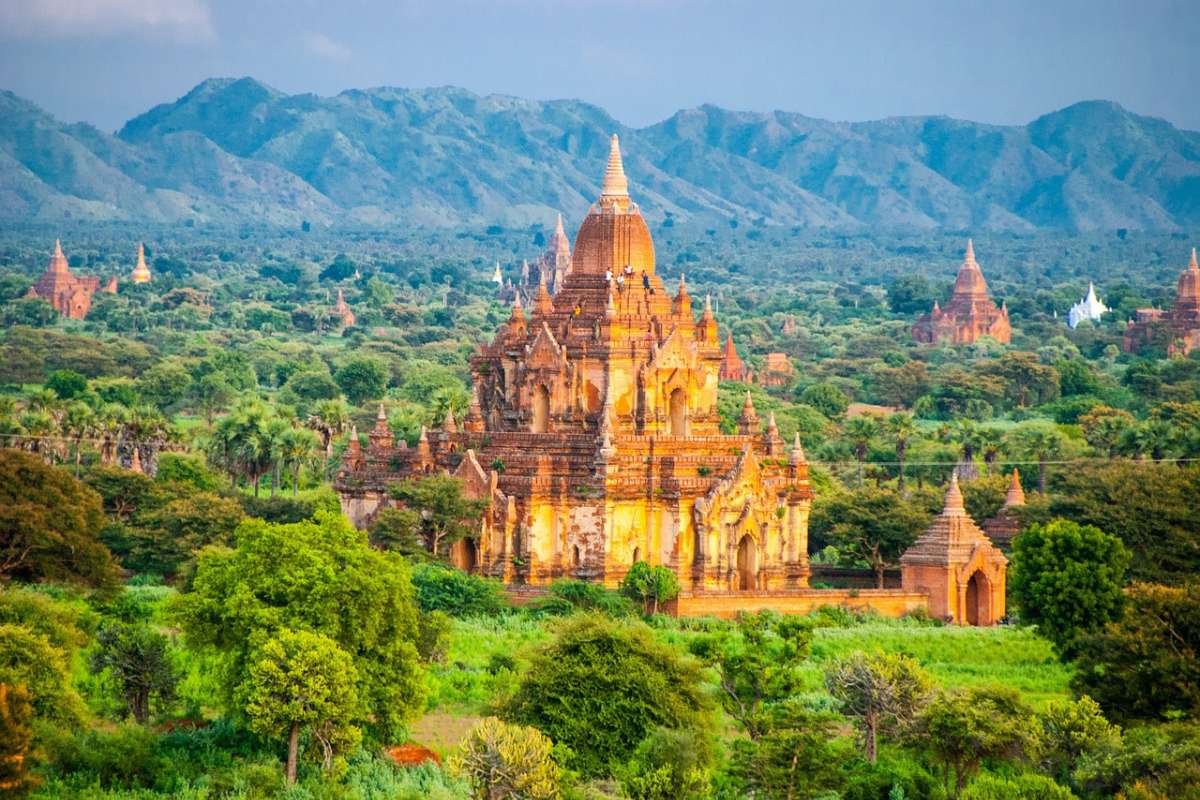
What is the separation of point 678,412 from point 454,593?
8766mm

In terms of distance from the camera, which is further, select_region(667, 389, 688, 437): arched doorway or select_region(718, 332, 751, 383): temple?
select_region(718, 332, 751, 383): temple

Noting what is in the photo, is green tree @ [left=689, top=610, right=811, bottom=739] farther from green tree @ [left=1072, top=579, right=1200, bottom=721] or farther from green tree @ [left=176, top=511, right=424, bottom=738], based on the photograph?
green tree @ [left=176, top=511, right=424, bottom=738]

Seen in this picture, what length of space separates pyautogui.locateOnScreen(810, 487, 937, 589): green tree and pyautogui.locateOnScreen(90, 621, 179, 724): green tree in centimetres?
2131

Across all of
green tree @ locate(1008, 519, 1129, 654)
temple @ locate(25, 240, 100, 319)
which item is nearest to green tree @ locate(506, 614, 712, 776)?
green tree @ locate(1008, 519, 1129, 654)

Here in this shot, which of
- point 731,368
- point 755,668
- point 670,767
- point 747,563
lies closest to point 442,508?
point 747,563

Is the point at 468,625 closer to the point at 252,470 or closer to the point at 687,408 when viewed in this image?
the point at 687,408

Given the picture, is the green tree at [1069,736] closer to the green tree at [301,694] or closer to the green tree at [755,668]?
the green tree at [755,668]

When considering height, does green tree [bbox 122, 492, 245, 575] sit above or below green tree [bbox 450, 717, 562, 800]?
above

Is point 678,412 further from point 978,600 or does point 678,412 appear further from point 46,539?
point 46,539

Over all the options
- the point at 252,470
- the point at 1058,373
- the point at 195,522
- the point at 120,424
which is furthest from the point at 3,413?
the point at 1058,373

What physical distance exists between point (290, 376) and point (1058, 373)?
1501 inches

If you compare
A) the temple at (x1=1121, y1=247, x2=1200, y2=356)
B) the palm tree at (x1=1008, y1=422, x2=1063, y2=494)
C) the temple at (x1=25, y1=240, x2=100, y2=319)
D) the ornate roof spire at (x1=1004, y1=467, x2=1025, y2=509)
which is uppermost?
the temple at (x1=25, y1=240, x2=100, y2=319)

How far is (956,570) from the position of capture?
59312 millimetres

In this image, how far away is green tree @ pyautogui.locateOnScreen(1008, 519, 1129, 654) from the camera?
5331 centimetres
